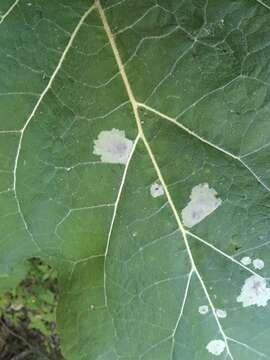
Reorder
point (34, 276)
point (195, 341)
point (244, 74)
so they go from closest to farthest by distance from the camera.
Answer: point (244, 74) < point (195, 341) < point (34, 276)

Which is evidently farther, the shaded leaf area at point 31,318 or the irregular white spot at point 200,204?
the shaded leaf area at point 31,318

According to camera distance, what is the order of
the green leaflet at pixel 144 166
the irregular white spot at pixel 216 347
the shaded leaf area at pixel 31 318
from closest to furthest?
the green leaflet at pixel 144 166
the irregular white spot at pixel 216 347
the shaded leaf area at pixel 31 318

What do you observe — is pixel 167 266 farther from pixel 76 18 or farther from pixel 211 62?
pixel 76 18

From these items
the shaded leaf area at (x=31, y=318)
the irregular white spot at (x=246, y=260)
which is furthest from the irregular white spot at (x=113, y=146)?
the shaded leaf area at (x=31, y=318)

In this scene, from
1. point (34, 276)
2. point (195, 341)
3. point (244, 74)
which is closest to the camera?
point (244, 74)

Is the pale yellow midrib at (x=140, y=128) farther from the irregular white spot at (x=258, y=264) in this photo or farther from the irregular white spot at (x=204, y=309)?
the irregular white spot at (x=258, y=264)

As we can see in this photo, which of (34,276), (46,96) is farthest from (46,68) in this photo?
(34,276)

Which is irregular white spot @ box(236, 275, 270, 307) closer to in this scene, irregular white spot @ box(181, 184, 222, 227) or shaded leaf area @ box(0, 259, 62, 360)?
irregular white spot @ box(181, 184, 222, 227)

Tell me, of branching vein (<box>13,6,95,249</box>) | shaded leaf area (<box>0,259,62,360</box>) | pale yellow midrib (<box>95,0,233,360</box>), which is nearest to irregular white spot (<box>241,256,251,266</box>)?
pale yellow midrib (<box>95,0,233,360</box>)
